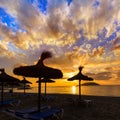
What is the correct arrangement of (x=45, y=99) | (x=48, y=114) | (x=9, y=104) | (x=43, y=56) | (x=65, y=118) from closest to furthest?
(x=43, y=56), (x=48, y=114), (x=65, y=118), (x=9, y=104), (x=45, y=99)

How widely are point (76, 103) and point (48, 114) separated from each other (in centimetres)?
673

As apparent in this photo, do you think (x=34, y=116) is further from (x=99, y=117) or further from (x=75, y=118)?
(x=99, y=117)

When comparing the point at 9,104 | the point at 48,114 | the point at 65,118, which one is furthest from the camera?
the point at 9,104

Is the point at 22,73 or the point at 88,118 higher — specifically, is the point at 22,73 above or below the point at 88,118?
above

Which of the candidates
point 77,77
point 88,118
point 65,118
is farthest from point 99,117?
point 77,77

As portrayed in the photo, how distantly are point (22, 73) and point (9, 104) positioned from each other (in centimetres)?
A: 664

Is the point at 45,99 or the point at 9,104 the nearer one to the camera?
the point at 9,104

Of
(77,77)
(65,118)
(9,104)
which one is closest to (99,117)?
(65,118)

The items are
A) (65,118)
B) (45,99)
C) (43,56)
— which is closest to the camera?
(43,56)

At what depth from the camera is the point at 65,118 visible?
1087 cm

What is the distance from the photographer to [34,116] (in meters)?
8.55

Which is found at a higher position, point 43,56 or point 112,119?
point 43,56

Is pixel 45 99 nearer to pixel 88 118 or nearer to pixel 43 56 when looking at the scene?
pixel 88 118

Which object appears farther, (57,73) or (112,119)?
(112,119)
